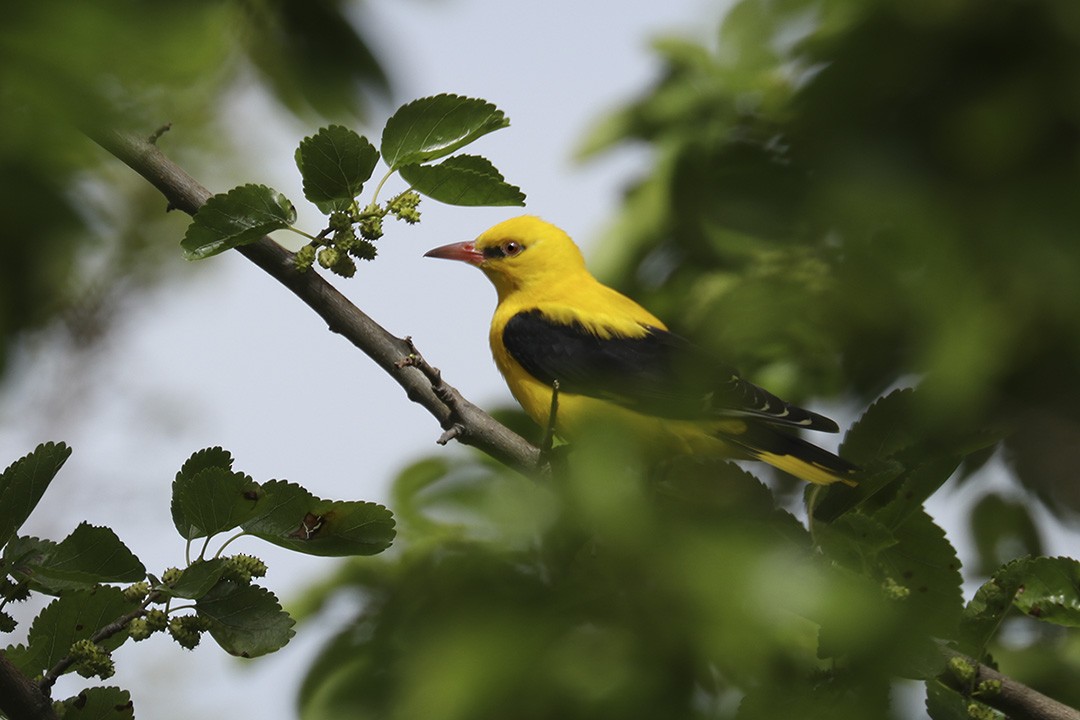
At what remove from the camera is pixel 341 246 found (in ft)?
5.91

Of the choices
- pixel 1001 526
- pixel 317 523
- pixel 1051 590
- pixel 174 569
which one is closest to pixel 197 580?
pixel 174 569

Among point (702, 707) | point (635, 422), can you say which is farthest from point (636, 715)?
point (635, 422)

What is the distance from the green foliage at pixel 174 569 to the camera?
130 cm

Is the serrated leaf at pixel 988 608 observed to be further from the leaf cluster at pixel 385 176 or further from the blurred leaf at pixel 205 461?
the blurred leaf at pixel 205 461

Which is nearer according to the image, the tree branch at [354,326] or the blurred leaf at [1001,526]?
the tree branch at [354,326]

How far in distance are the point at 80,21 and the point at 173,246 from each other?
632 centimetres

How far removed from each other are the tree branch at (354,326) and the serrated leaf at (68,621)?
0.63 metres

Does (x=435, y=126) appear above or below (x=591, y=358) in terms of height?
below

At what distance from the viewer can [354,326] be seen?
1.95 metres

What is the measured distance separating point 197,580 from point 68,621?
190mm

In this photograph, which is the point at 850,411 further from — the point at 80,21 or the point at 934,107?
the point at 80,21

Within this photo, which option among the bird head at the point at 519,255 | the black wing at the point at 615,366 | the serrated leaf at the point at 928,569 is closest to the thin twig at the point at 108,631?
the serrated leaf at the point at 928,569

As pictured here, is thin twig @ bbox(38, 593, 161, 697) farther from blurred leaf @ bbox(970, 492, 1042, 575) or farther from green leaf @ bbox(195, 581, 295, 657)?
blurred leaf @ bbox(970, 492, 1042, 575)

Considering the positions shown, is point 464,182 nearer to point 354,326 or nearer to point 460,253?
point 354,326
